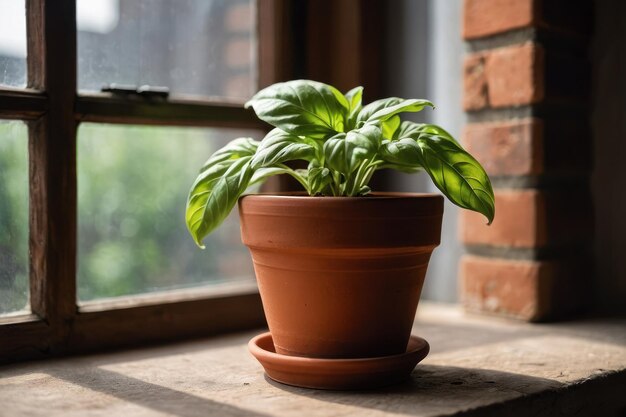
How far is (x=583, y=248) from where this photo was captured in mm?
1583

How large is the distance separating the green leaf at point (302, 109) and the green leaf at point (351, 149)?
0.23ft

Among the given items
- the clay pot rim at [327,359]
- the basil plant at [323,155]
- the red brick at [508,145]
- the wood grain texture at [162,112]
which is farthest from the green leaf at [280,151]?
the red brick at [508,145]

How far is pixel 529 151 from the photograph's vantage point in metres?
1.47

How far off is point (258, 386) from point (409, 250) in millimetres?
299

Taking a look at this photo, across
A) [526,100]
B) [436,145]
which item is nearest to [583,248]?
[526,100]

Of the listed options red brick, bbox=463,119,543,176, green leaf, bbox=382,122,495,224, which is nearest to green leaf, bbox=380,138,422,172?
green leaf, bbox=382,122,495,224

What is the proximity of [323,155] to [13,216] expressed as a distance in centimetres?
58

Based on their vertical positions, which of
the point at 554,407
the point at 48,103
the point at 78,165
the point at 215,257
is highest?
the point at 48,103

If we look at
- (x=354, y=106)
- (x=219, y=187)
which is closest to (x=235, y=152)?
(x=219, y=187)

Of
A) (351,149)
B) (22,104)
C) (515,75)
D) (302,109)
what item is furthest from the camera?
(515,75)

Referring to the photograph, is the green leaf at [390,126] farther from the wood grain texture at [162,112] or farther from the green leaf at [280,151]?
the wood grain texture at [162,112]

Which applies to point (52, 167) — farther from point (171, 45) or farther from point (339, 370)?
point (339, 370)

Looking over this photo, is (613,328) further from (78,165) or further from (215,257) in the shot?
(78,165)

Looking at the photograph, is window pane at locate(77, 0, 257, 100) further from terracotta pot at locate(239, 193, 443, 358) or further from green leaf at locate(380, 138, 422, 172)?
green leaf at locate(380, 138, 422, 172)
